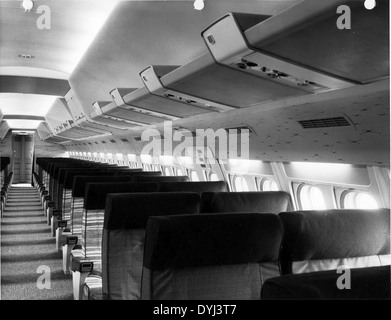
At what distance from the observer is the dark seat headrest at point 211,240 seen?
2186 mm

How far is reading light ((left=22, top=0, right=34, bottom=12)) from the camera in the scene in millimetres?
4223

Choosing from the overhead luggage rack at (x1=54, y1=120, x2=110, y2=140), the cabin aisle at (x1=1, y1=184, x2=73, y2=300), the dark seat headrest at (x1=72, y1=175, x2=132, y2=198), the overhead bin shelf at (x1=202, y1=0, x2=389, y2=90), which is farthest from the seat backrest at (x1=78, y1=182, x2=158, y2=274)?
the overhead luggage rack at (x1=54, y1=120, x2=110, y2=140)

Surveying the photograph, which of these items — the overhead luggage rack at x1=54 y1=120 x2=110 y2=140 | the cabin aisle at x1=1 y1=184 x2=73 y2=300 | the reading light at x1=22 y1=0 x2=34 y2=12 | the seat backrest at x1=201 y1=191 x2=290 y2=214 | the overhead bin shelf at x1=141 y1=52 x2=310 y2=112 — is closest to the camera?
the overhead bin shelf at x1=141 y1=52 x2=310 y2=112

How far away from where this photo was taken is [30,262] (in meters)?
7.30

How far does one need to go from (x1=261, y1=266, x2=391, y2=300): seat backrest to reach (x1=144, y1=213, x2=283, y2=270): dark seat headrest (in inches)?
31.6

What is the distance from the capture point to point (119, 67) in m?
5.52

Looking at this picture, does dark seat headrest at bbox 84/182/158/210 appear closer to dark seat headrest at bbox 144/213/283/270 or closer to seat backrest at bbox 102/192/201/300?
seat backrest at bbox 102/192/201/300

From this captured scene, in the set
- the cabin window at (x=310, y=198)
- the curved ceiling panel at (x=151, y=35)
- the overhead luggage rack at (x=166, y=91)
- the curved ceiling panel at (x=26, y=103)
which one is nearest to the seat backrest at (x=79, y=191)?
the curved ceiling panel at (x=151, y=35)

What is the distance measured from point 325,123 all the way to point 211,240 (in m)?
1.51

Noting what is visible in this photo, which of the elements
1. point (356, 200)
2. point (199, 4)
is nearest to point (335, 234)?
point (199, 4)

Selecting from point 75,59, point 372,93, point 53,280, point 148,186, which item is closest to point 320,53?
point 372,93

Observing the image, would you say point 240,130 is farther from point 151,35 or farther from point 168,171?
point 168,171
